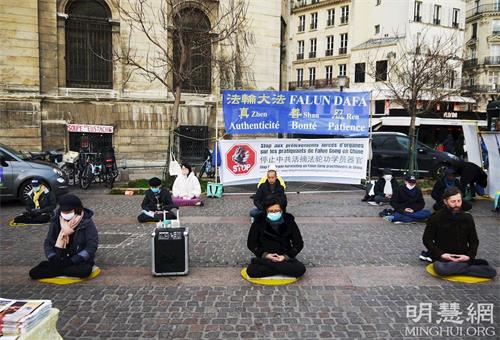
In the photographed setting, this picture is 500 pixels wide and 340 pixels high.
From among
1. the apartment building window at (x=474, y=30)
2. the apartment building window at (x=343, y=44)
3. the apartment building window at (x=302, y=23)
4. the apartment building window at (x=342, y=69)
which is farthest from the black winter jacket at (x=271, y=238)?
the apartment building window at (x=474, y=30)

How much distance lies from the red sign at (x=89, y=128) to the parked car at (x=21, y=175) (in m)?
6.71

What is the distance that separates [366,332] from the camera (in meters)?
4.57

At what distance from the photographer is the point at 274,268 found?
5.92 meters

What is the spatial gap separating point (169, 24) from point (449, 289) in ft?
54.3

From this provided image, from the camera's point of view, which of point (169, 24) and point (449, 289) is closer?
point (449, 289)

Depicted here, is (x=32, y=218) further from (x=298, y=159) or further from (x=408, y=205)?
(x=408, y=205)

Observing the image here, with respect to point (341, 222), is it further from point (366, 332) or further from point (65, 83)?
point (65, 83)

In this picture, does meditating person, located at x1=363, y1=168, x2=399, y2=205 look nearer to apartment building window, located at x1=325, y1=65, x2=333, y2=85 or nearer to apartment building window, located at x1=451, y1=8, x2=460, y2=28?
apartment building window, located at x1=451, y1=8, x2=460, y2=28

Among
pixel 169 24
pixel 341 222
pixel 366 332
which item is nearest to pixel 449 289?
pixel 366 332

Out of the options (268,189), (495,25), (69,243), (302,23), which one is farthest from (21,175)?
(495,25)

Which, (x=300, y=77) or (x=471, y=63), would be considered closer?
(x=471, y=63)

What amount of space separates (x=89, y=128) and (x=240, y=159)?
8624 mm

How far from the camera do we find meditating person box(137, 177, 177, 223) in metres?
9.71

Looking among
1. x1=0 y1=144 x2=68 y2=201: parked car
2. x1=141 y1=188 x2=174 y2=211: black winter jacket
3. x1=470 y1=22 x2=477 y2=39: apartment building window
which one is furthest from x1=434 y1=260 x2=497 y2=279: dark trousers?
x1=470 y1=22 x2=477 y2=39: apartment building window
